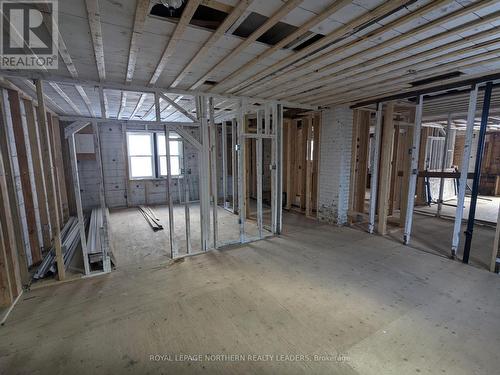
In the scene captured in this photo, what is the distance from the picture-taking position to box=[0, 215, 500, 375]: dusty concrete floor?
5.93ft

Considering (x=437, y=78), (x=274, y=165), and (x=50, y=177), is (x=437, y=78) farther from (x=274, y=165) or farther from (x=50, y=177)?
(x=50, y=177)

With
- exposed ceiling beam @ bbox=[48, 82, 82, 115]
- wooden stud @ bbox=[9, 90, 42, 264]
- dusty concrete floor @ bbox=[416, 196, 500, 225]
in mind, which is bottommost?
dusty concrete floor @ bbox=[416, 196, 500, 225]

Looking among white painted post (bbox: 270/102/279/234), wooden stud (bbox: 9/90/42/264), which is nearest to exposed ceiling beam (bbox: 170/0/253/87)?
white painted post (bbox: 270/102/279/234)

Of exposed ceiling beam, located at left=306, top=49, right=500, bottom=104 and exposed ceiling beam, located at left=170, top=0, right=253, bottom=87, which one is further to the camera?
exposed ceiling beam, located at left=306, top=49, right=500, bottom=104

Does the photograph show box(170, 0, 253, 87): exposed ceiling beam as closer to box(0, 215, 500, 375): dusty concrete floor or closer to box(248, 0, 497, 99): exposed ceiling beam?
box(248, 0, 497, 99): exposed ceiling beam

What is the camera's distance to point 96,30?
1.92m

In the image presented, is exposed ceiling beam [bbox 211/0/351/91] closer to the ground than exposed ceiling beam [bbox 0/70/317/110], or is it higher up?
higher up

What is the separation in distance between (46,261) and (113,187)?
4.20 meters

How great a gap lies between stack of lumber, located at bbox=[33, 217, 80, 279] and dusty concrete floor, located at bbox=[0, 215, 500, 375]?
39cm

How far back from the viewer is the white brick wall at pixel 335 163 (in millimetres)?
4969

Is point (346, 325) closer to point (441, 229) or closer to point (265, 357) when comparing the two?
point (265, 357)

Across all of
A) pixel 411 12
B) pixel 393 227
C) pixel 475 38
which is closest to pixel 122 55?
pixel 411 12

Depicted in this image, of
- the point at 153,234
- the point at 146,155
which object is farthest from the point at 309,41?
the point at 146,155

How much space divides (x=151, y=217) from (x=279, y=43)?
5136 mm
